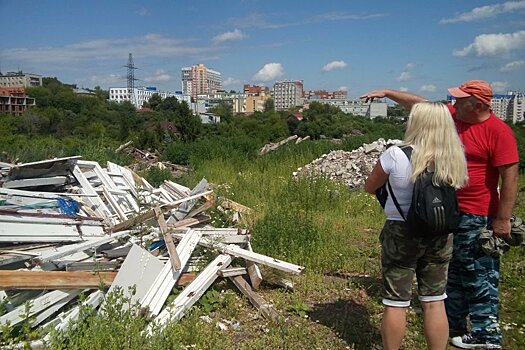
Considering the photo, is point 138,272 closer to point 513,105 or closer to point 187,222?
point 187,222

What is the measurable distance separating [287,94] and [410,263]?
14145 centimetres

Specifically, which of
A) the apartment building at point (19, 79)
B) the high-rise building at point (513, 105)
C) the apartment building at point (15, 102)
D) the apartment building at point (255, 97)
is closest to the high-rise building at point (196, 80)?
the apartment building at point (255, 97)

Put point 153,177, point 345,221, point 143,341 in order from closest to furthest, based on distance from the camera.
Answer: point 143,341
point 345,221
point 153,177

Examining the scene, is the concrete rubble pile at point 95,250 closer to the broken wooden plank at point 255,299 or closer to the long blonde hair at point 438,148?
the broken wooden plank at point 255,299

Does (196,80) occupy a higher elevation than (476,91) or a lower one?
higher

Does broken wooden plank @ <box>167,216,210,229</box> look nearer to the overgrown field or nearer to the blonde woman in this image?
the overgrown field

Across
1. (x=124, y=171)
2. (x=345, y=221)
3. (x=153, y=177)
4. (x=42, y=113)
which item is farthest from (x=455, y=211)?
(x=42, y=113)

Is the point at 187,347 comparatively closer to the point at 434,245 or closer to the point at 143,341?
the point at 143,341

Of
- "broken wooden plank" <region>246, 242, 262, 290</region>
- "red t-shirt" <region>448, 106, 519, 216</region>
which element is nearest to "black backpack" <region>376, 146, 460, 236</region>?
"red t-shirt" <region>448, 106, 519, 216</region>

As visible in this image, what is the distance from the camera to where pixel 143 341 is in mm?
2555

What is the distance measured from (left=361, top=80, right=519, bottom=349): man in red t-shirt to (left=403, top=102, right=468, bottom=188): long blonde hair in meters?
0.52

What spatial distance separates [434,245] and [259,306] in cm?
177

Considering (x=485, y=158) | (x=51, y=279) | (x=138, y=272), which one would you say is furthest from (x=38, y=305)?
(x=485, y=158)

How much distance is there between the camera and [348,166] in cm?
1195
